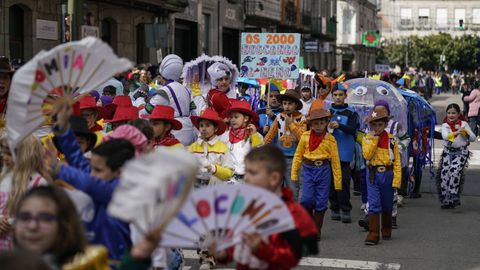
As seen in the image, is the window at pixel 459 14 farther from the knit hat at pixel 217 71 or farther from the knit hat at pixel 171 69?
the knit hat at pixel 171 69

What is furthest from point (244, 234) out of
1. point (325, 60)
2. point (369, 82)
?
point (325, 60)

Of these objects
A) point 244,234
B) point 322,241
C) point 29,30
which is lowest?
point 322,241

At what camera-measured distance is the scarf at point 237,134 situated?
810 cm

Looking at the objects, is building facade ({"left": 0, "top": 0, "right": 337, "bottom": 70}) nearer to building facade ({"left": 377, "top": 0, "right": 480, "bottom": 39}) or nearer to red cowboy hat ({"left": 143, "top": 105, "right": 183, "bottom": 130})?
red cowboy hat ({"left": 143, "top": 105, "right": 183, "bottom": 130})

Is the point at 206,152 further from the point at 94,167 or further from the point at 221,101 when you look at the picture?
the point at 94,167

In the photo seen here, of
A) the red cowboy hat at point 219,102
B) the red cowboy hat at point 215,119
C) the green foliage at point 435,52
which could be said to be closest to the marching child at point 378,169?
the red cowboy hat at point 219,102

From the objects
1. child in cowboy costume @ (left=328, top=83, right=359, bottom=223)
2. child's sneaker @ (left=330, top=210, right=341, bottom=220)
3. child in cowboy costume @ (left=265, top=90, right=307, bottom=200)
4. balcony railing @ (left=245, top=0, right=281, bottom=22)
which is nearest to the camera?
child in cowboy costume @ (left=265, top=90, right=307, bottom=200)

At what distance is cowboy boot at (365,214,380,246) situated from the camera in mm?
9461

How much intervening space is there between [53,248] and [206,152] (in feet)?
13.9

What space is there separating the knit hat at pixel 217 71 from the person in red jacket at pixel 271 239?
6.07 metres

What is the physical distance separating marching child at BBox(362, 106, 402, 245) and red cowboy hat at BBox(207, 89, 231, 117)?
1.56 m

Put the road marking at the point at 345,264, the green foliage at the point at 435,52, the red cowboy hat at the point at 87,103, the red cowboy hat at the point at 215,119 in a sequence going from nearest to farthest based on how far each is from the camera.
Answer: the red cowboy hat at the point at 87,103 → the red cowboy hat at the point at 215,119 → the road marking at the point at 345,264 → the green foliage at the point at 435,52

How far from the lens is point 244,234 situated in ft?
13.2

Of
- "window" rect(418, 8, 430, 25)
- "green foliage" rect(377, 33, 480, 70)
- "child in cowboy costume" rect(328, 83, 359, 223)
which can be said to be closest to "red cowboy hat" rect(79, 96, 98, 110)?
"child in cowboy costume" rect(328, 83, 359, 223)
